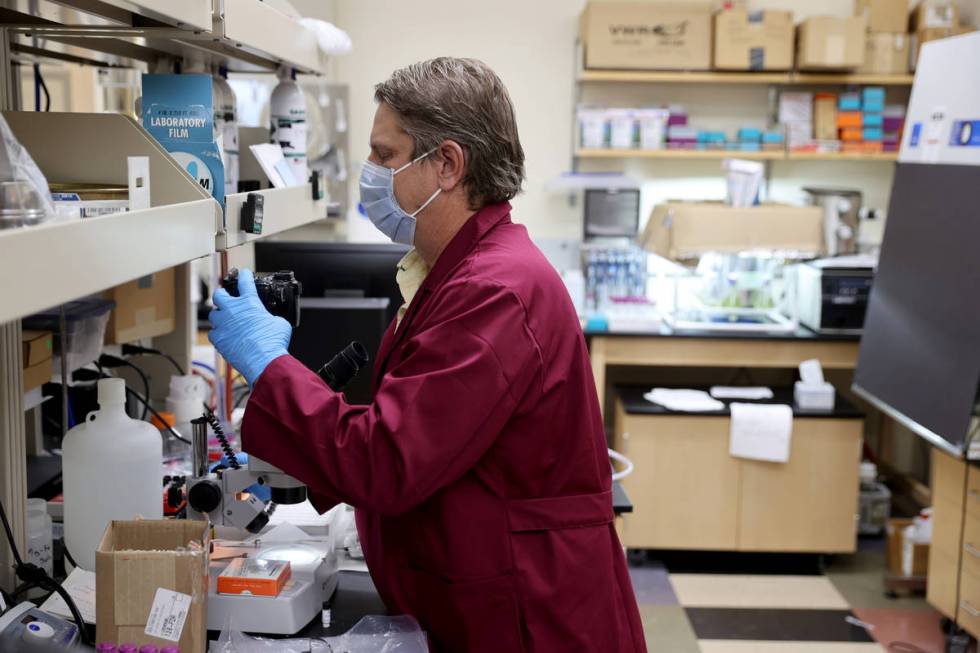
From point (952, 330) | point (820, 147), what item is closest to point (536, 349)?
point (952, 330)

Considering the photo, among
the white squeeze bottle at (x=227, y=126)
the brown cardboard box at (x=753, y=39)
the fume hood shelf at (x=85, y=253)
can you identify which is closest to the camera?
the fume hood shelf at (x=85, y=253)

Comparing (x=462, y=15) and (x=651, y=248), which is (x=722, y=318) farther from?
(x=462, y=15)

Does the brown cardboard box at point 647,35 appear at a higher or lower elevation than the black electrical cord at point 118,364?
higher

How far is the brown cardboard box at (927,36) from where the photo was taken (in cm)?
427

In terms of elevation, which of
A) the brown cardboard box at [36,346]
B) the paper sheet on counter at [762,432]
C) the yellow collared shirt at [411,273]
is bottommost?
the paper sheet on counter at [762,432]

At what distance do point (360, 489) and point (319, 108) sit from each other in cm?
356

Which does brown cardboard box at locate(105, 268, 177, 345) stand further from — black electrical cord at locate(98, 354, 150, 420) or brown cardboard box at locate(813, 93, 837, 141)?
brown cardboard box at locate(813, 93, 837, 141)

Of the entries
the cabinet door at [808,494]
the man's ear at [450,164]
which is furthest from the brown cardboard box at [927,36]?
the man's ear at [450,164]

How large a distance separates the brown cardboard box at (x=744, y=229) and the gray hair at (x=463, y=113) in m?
2.75

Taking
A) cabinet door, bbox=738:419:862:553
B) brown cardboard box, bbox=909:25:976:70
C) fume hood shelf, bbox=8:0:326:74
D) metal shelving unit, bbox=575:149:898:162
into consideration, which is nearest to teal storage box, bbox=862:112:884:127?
metal shelving unit, bbox=575:149:898:162

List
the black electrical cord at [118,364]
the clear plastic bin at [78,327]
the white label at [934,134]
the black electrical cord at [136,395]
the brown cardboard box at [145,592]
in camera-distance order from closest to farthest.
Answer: the brown cardboard box at [145,592], the clear plastic bin at [78,327], the black electrical cord at [136,395], the black electrical cord at [118,364], the white label at [934,134]

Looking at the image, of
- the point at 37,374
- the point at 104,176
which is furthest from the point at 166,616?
the point at 37,374

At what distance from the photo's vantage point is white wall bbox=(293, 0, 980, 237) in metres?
4.64

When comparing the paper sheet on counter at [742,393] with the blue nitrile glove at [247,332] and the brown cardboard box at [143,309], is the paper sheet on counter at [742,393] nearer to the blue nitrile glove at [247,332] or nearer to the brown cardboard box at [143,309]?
the brown cardboard box at [143,309]
